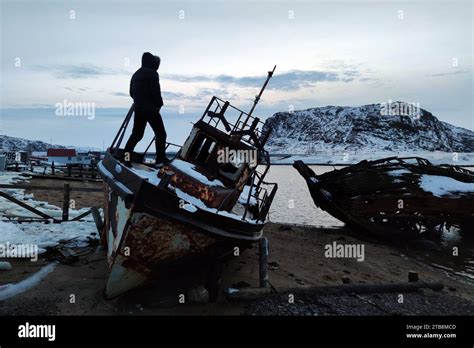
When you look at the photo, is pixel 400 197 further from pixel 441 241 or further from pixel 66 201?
pixel 66 201

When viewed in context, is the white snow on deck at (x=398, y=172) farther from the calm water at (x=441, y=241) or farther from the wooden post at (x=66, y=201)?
the wooden post at (x=66, y=201)

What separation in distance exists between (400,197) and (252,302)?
11.8 m

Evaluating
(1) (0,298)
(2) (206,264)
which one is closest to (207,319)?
(2) (206,264)

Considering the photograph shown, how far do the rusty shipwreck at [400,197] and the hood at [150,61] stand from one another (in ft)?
39.6

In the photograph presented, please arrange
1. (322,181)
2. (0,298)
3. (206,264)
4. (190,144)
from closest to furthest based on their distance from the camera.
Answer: (0,298), (206,264), (190,144), (322,181)

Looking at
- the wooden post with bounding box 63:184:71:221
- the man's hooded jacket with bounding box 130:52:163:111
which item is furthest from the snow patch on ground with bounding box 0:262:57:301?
the wooden post with bounding box 63:184:71:221

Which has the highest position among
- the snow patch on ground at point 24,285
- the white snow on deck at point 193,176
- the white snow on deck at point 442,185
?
the white snow on deck at point 193,176

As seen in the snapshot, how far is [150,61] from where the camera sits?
8.36 meters

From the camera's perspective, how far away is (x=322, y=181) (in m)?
19.9

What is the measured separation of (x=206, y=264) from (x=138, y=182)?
2326mm

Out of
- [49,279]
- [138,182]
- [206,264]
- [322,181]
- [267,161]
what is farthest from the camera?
[322,181]

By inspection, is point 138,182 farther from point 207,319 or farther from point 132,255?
point 207,319

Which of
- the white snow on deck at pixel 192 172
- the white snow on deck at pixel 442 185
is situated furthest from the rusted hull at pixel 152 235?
the white snow on deck at pixel 442 185

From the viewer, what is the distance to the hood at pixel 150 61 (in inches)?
327
